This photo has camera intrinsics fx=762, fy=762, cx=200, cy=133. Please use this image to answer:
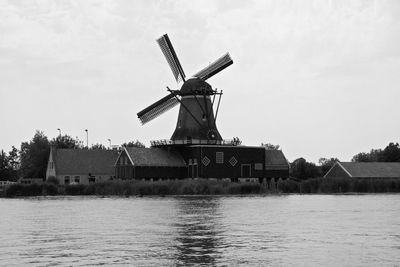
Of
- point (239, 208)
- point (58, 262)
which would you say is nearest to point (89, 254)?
point (58, 262)

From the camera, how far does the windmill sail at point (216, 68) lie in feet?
287

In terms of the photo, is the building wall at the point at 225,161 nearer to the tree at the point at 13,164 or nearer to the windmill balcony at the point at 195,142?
the windmill balcony at the point at 195,142

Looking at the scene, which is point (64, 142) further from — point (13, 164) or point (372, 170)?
point (372, 170)

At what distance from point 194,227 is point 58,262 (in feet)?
36.8

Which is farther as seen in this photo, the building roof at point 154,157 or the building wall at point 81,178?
the building wall at point 81,178

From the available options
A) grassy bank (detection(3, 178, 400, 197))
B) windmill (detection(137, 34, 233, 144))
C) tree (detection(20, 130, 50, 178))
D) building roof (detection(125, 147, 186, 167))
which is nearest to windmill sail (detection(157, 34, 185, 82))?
windmill (detection(137, 34, 233, 144))

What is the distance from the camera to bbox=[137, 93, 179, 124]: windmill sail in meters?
87.4

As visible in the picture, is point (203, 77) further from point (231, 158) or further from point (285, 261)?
point (285, 261)

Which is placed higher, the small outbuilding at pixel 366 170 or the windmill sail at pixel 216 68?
the windmill sail at pixel 216 68

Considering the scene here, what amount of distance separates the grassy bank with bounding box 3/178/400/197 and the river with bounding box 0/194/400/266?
2947 cm

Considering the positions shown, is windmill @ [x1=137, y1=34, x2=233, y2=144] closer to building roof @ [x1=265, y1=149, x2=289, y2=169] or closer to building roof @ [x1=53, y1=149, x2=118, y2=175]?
building roof @ [x1=265, y1=149, x2=289, y2=169]

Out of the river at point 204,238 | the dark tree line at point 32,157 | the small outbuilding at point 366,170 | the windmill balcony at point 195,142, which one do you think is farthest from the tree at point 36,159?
the river at point 204,238

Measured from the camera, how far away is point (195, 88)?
279 feet

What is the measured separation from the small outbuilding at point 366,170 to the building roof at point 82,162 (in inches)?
1101
